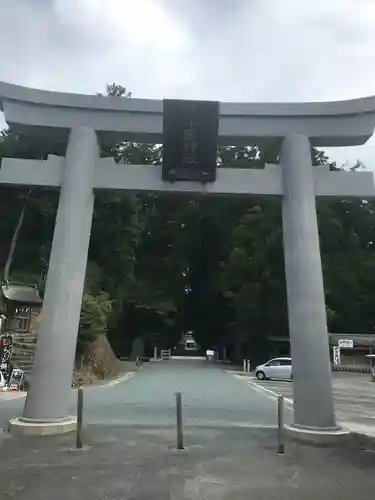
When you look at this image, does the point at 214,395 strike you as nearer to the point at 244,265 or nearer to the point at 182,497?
the point at 182,497

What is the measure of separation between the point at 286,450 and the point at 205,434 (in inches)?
77.6

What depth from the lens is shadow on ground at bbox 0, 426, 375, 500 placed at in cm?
608

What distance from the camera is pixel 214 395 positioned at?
1877 centimetres

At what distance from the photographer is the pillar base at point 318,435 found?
30.6ft

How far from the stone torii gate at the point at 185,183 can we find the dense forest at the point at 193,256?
56.0 ft

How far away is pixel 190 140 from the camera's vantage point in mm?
11109

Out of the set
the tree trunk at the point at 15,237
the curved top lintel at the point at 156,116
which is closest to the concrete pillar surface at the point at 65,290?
the curved top lintel at the point at 156,116

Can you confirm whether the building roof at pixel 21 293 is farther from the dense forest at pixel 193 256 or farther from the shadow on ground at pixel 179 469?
the shadow on ground at pixel 179 469

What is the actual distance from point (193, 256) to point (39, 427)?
3858 cm

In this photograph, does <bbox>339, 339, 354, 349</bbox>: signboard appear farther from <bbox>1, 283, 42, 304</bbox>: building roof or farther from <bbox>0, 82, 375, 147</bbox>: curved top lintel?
<bbox>0, 82, 375, 147</bbox>: curved top lintel

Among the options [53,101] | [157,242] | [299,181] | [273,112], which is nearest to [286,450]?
[299,181]

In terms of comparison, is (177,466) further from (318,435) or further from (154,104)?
(154,104)

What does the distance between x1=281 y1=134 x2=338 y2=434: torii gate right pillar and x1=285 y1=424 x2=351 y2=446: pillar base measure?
0.05 m

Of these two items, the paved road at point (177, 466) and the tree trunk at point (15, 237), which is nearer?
the paved road at point (177, 466)
